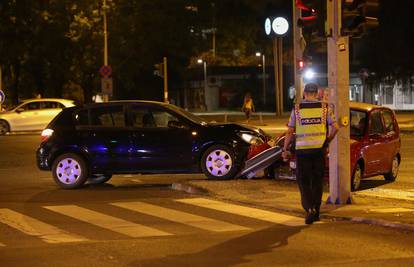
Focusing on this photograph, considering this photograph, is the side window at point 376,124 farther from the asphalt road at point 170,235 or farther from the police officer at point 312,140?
the police officer at point 312,140

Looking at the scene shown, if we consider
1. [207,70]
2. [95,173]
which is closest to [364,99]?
[207,70]

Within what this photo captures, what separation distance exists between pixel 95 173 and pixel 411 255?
7.60m

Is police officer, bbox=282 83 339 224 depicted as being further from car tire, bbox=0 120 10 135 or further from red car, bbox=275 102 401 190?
car tire, bbox=0 120 10 135

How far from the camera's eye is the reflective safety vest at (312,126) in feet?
31.1

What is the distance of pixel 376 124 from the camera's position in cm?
1344

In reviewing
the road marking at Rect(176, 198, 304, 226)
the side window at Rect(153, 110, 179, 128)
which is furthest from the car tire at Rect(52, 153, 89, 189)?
the road marking at Rect(176, 198, 304, 226)

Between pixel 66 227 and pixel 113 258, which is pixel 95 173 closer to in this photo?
pixel 66 227

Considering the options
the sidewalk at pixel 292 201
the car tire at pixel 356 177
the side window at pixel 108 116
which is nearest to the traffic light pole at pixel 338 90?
the sidewalk at pixel 292 201

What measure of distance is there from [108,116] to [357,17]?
5.62m

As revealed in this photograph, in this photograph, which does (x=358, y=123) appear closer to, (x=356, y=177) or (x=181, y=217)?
(x=356, y=177)

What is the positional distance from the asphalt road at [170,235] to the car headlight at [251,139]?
189cm

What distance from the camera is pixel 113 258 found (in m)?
7.76

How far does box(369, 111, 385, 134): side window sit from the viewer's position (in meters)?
13.3

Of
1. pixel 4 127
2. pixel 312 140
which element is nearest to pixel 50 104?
pixel 4 127
